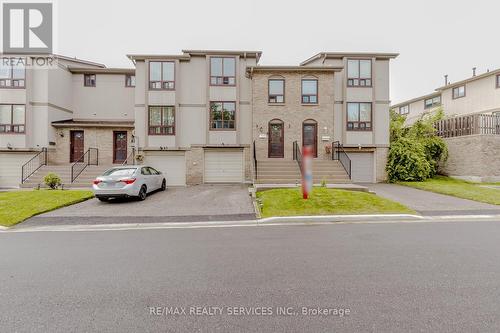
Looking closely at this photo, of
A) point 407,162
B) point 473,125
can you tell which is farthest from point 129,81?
point 473,125

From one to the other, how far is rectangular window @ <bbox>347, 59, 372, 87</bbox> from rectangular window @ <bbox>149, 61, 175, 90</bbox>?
41.1 feet

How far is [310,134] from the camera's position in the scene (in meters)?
17.8

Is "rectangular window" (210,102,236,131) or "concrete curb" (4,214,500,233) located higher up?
"rectangular window" (210,102,236,131)

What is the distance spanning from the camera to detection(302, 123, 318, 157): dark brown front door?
17656 mm

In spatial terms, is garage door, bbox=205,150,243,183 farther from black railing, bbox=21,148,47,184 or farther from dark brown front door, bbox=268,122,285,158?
black railing, bbox=21,148,47,184

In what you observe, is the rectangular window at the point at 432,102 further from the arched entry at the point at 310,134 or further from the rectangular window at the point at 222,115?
the rectangular window at the point at 222,115

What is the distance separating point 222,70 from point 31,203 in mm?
13343

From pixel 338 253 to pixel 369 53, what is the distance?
1757 cm

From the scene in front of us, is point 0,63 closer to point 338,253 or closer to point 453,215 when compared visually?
point 338,253

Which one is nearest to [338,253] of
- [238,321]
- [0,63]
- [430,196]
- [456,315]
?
[456,315]

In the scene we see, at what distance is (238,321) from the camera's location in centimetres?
290

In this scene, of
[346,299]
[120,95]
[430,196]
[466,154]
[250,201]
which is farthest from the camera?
[120,95]

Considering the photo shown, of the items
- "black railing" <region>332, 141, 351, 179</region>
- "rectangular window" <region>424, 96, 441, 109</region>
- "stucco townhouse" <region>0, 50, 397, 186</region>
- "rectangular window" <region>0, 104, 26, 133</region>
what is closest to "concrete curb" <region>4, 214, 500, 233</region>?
"black railing" <region>332, 141, 351, 179</region>

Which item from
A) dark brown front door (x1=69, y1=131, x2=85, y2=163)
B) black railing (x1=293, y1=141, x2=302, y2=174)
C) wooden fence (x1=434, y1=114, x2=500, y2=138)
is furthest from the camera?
dark brown front door (x1=69, y1=131, x2=85, y2=163)
